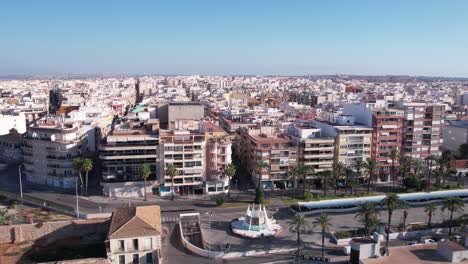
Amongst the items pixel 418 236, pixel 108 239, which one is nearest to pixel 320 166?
pixel 418 236

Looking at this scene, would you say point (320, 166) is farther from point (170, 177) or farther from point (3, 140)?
point (3, 140)

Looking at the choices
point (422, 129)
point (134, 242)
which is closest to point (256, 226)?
point (134, 242)

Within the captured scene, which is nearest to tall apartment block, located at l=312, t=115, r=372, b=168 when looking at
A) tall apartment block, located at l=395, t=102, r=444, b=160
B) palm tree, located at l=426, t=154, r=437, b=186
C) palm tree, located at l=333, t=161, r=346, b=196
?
palm tree, located at l=333, t=161, r=346, b=196

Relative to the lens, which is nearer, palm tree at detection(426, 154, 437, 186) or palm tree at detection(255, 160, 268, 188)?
palm tree at detection(255, 160, 268, 188)

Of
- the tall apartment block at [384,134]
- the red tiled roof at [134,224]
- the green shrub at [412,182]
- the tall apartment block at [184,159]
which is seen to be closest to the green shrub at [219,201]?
the tall apartment block at [184,159]

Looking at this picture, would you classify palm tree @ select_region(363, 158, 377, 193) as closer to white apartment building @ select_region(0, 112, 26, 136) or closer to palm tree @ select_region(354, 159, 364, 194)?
palm tree @ select_region(354, 159, 364, 194)

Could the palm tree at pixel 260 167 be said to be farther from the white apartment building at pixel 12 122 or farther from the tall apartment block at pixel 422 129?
the white apartment building at pixel 12 122
